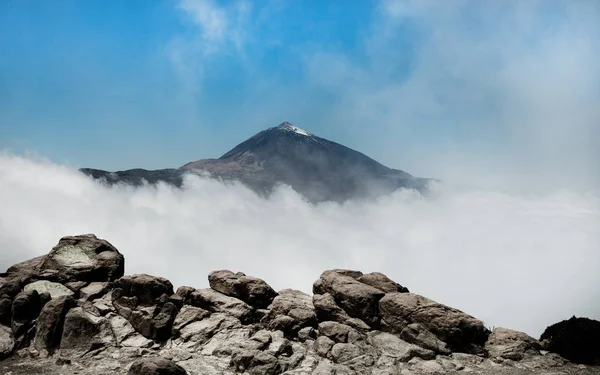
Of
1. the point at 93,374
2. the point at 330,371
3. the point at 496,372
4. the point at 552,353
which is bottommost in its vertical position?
the point at 93,374

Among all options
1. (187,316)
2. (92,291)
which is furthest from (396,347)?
(92,291)

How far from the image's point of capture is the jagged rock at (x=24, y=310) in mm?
23562

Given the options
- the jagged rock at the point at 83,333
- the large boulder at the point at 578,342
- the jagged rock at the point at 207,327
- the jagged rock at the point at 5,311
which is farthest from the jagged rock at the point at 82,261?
the large boulder at the point at 578,342

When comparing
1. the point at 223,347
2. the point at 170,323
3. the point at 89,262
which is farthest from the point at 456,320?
the point at 89,262

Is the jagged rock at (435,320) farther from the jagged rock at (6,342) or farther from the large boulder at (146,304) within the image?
the jagged rock at (6,342)

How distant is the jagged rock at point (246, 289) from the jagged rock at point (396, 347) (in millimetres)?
7383

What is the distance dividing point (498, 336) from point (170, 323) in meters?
20.2

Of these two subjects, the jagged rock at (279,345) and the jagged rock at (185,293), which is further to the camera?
the jagged rock at (185,293)

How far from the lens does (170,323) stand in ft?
A: 82.4

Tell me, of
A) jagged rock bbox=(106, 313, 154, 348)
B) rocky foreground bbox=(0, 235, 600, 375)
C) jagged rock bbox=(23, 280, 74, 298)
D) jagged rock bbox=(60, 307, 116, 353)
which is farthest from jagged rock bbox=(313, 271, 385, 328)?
jagged rock bbox=(23, 280, 74, 298)

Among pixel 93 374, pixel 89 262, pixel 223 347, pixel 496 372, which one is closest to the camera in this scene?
pixel 93 374

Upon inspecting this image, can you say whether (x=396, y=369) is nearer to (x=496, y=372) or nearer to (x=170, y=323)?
(x=496, y=372)

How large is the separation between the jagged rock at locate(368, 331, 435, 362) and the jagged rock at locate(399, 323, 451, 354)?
32 cm

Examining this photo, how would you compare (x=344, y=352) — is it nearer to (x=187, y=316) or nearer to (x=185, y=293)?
(x=187, y=316)
